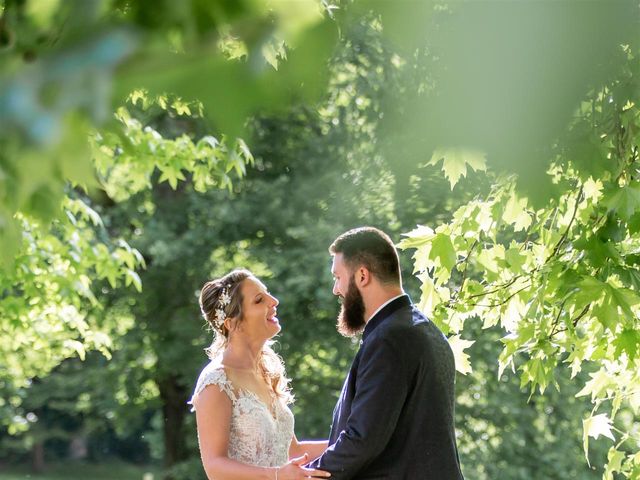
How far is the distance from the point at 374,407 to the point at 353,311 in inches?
14.1

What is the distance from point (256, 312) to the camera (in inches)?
160

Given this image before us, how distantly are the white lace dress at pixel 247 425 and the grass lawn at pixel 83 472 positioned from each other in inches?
864

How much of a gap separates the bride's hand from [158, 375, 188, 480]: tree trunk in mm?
11435

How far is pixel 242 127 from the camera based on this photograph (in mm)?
994

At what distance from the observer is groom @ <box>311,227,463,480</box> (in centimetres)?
312

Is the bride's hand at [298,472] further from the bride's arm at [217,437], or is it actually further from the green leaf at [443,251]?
the green leaf at [443,251]

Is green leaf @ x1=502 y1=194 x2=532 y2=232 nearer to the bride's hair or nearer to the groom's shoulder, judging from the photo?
the groom's shoulder

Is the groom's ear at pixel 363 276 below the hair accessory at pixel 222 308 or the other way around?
below

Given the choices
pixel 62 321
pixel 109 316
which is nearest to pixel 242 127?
pixel 62 321

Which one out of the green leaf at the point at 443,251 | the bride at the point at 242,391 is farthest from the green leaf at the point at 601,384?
the bride at the point at 242,391

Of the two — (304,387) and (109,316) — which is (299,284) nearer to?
(304,387)

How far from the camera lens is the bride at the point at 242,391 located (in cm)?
381

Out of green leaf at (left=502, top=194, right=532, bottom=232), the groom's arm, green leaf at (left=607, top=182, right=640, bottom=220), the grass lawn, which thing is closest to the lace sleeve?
the groom's arm

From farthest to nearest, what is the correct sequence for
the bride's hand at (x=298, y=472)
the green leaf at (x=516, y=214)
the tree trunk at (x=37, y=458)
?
the tree trunk at (x=37, y=458), the green leaf at (x=516, y=214), the bride's hand at (x=298, y=472)
